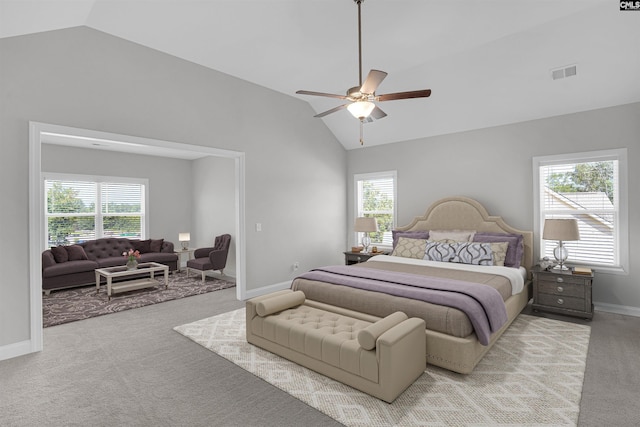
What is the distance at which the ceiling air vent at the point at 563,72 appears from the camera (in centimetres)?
387

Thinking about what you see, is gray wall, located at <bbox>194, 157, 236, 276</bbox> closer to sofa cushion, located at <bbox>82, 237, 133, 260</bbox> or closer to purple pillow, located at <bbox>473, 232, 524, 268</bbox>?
sofa cushion, located at <bbox>82, 237, 133, 260</bbox>

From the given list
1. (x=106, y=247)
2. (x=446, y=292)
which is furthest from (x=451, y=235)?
(x=106, y=247)

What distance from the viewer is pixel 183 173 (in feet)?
27.7

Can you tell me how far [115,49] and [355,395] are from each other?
442 centimetres

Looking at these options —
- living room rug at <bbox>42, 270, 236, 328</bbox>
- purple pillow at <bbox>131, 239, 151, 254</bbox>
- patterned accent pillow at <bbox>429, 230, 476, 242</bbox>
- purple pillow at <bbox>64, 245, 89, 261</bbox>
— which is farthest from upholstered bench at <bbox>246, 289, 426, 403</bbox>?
purple pillow at <bbox>131, 239, 151, 254</bbox>

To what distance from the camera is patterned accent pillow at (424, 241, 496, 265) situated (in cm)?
441

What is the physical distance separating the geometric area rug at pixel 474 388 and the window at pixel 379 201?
3190 millimetres

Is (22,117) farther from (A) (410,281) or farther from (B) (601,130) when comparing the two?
(B) (601,130)

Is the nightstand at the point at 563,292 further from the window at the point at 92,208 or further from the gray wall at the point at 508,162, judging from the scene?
the window at the point at 92,208

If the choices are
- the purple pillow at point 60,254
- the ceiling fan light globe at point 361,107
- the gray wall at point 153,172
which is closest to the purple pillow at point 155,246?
the gray wall at point 153,172

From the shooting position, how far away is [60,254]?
238 inches

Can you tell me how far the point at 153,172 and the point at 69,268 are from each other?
2958 mm

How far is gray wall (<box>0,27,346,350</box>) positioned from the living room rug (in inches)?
48.0

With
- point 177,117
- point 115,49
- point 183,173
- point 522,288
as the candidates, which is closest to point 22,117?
point 115,49
